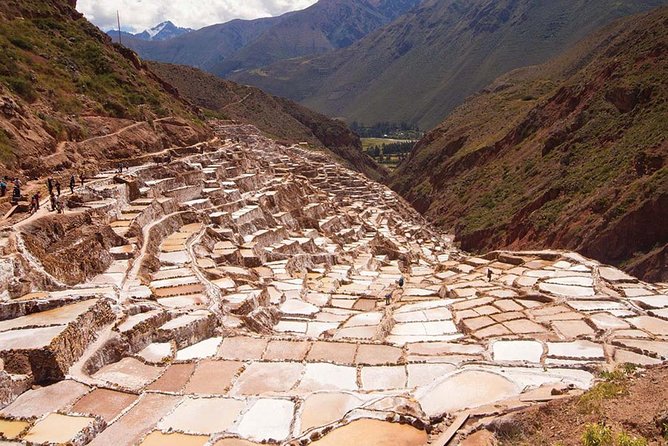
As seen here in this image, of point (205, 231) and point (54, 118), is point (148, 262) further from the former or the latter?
point (54, 118)

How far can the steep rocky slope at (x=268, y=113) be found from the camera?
276 ft

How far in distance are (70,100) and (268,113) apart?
62830 millimetres

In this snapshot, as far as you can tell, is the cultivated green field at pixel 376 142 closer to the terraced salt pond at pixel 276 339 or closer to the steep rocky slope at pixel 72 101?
the steep rocky slope at pixel 72 101

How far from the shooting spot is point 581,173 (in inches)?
1646

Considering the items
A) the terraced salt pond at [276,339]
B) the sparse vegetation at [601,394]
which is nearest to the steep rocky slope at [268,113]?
the terraced salt pond at [276,339]

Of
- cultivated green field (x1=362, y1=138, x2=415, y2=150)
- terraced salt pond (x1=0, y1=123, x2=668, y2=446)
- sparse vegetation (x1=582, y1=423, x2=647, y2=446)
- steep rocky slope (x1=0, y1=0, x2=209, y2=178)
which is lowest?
terraced salt pond (x1=0, y1=123, x2=668, y2=446)

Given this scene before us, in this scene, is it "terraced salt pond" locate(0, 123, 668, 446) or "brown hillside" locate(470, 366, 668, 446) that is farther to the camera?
"terraced salt pond" locate(0, 123, 668, 446)

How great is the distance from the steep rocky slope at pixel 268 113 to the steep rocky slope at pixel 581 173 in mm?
24861

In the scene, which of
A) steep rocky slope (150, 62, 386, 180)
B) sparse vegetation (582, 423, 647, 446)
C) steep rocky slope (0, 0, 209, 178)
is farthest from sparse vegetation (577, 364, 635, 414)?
steep rocky slope (150, 62, 386, 180)

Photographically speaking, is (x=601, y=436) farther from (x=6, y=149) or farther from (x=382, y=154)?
(x=382, y=154)

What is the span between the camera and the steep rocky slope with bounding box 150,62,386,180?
8400 centimetres

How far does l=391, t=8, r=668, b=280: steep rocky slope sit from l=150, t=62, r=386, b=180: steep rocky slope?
24.9 meters

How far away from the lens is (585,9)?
176000 millimetres

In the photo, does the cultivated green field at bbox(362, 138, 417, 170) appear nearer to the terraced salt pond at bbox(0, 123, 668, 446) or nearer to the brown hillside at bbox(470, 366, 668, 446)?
the terraced salt pond at bbox(0, 123, 668, 446)
